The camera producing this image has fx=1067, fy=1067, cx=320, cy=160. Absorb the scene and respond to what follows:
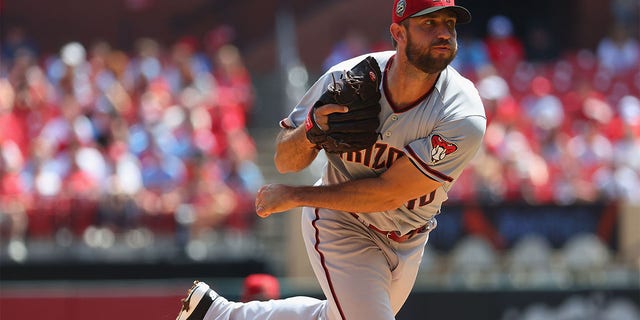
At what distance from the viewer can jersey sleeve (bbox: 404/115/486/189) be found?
176 inches

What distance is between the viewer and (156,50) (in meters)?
13.5

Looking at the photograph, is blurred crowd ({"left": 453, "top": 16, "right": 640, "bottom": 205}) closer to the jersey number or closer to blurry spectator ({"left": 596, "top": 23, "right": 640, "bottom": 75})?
blurry spectator ({"left": 596, "top": 23, "right": 640, "bottom": 75})

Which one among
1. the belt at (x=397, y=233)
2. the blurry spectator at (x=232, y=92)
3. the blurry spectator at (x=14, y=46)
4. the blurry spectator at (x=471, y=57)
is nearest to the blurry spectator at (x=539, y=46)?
the blurry spectator at (x=471, y=57)

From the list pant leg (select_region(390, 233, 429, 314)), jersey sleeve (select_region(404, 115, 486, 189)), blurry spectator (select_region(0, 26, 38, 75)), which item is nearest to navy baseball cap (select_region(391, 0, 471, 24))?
jersey sleeve (select_region(404, 115, 486, 189))

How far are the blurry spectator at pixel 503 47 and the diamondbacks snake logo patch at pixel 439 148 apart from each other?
10144 mm

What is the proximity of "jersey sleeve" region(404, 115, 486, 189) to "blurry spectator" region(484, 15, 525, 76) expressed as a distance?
33.1 feet

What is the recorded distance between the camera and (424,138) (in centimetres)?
454

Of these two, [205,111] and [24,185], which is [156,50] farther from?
[24,185]

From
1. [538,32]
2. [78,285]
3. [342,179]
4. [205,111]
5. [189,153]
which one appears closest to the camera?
[342,179]

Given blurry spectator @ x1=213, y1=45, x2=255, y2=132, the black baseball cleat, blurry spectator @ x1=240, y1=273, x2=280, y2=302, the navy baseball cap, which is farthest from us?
blurry spectator @ x1=213, y1=45, x2=255, y2=132

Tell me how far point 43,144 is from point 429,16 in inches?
283

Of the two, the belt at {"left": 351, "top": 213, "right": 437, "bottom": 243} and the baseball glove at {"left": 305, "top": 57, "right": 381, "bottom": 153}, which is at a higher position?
the baseball glove at {"left": 305, "top": 57, "right": 381, "bottom": 153}

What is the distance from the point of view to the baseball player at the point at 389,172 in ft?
14.6

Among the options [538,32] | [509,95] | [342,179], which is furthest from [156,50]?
[342,179]
